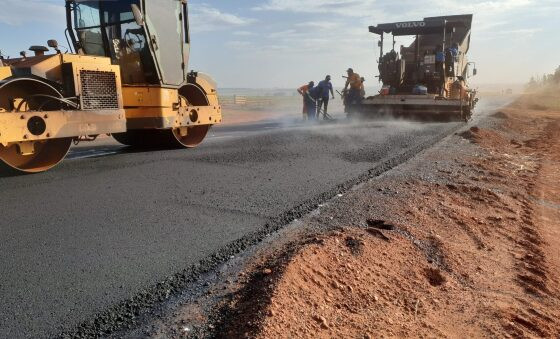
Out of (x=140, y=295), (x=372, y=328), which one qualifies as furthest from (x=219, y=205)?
(x=372, y=328)

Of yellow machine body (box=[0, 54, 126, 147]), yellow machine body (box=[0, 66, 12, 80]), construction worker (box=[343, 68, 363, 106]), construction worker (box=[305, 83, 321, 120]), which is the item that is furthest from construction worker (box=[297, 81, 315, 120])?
yellow machine body (box=[0, 66, 12, 80])

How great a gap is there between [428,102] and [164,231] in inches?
468

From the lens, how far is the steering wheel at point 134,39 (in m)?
7.25

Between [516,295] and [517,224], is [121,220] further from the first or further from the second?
[517,224]

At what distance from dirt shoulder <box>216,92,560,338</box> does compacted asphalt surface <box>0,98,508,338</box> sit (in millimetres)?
648

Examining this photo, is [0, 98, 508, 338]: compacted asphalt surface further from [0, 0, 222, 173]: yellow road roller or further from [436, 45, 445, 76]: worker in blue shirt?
[436, 45, 445, 76]: worker in blue shirt

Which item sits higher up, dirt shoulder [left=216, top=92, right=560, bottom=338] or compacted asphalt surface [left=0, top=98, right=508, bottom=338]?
compacted asphalt surface [left=0, top=98, right=508, bottom=338]

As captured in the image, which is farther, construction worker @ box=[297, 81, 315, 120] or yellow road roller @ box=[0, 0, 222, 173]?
construction worker @ box=[297, 81, 315, 120]

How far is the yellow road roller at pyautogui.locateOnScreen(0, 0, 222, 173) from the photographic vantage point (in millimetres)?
5684

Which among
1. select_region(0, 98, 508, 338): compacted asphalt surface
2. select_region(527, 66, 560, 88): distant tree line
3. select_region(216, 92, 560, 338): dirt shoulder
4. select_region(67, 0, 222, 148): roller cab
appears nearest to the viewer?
select_region(216, 92, 560, 338): dirt shoulder

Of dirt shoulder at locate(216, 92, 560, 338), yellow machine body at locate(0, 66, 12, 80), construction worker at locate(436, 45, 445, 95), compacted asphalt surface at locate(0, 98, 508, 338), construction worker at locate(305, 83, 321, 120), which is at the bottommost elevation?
dirt shoulder at locate(216, 92, 560, 338)

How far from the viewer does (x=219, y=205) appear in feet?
14.6

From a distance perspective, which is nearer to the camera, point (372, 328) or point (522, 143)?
point (372, 328)

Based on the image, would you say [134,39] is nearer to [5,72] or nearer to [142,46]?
[142,46]
